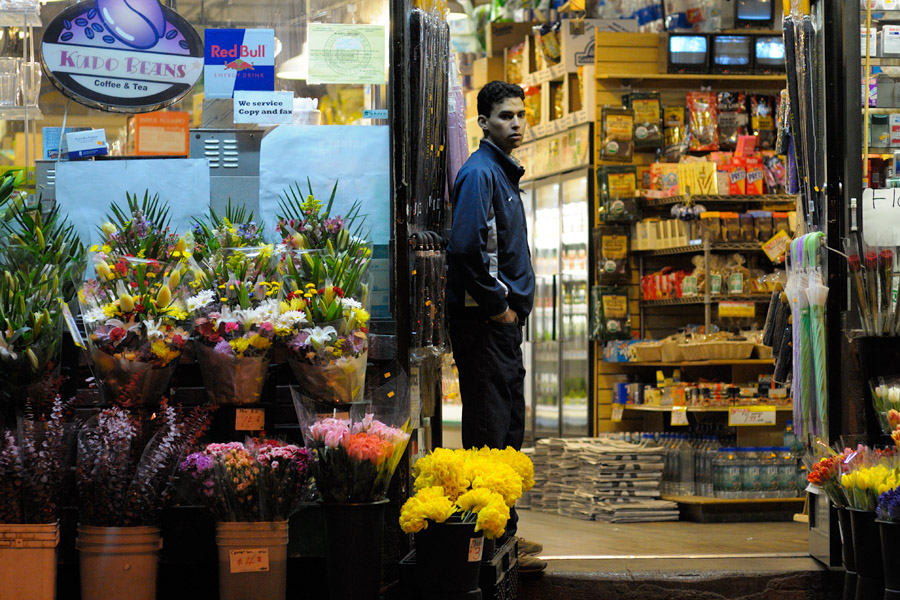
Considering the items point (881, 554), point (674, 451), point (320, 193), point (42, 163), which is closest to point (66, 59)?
point (42, 163)

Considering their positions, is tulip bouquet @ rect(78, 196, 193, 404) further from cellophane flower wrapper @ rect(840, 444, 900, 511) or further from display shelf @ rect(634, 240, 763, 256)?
display shelf @ rect(634, 240, 763, 256)

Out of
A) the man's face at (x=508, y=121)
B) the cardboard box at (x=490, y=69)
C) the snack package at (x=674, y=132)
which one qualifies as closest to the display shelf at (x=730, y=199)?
the snack package at (x=674, y=132)

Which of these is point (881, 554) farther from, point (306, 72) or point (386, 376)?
point (306, 72)

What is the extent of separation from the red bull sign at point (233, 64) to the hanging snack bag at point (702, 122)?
4.31 metres

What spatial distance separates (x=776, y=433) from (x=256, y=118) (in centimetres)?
427

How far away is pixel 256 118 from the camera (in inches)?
166

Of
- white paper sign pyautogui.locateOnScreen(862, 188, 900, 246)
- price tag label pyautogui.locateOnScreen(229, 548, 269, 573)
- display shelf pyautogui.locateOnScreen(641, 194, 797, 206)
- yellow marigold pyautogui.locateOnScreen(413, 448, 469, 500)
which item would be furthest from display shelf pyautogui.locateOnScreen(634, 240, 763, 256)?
price tag label pyautogui.locateOnScreen(229, 548, 269, 573)

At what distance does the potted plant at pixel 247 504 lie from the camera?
324cm

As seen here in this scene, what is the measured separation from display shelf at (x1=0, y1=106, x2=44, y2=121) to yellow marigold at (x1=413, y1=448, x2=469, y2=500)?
197 centimetres

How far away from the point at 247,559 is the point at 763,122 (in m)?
5.75

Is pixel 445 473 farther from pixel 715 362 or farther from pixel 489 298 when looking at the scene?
pixel 715 362

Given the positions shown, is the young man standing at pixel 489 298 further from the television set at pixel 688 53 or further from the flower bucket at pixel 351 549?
the television set at pixel 688 53

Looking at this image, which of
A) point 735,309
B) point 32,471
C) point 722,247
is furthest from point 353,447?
point 722,247

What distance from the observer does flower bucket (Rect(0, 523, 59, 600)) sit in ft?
10.4
